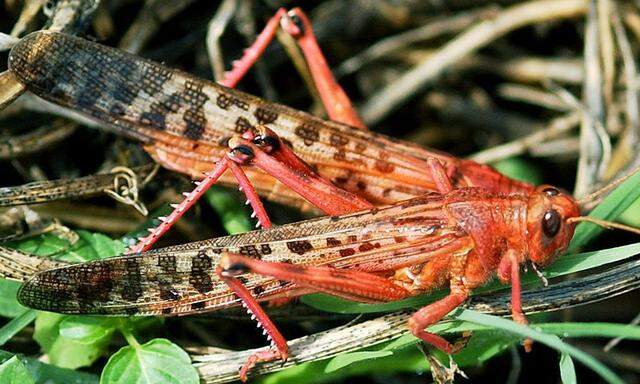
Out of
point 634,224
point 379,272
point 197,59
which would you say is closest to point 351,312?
point 379,272

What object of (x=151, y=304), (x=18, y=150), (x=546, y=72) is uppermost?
(x=546, y=72)

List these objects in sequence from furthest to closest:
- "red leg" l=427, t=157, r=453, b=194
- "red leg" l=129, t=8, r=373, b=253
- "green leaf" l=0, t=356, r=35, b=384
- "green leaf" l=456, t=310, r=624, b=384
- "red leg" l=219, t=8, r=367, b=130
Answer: "red leg" l=219, t=8, r=367, b=130 → "red leg" l=427, t=157, r=453, b=194 → "red leg" l=129, t=8, r=373, b=253 → "green leaf" l=0, t=356, r=35, b=384 → "green leaf" l=456, t=310, r=624, b=384

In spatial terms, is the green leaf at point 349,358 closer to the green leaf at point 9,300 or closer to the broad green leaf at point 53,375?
the broad green leaf at point 53,375

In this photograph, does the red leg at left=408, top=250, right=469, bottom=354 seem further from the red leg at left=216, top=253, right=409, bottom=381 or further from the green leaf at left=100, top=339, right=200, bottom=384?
the green leaf at left=100, top=339, right=200, bottom=384

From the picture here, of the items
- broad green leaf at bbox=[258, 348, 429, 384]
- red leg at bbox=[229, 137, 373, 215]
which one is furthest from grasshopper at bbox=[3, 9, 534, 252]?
broad green leaf at bbox=[258, 348, 429, 384]

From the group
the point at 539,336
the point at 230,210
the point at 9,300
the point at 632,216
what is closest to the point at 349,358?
the point at 539,336

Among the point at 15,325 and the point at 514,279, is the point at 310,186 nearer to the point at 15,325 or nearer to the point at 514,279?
the point at 514,279

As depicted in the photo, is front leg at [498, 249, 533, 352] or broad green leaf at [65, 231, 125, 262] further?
broad green leaf at [65, 231, 125, 262]

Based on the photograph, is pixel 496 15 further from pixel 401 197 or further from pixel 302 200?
pixel 302 200
